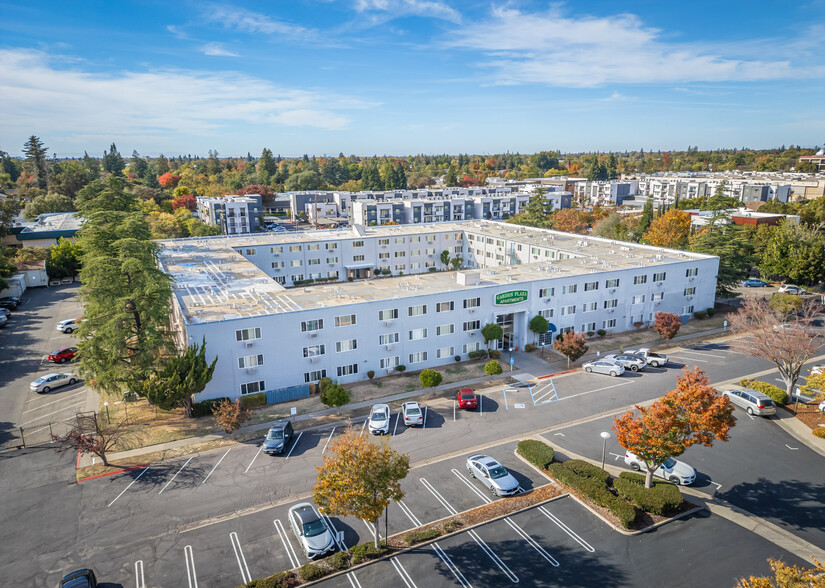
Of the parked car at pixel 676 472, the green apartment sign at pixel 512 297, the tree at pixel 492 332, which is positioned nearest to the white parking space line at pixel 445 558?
the parked car at pixel 676 472

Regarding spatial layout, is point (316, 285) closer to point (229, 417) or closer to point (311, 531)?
point (229, 417)

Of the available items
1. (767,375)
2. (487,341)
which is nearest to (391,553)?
(487,341)

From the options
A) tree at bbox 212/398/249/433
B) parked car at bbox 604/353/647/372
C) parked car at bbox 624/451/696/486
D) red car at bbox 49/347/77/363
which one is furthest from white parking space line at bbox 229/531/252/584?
parked car at bbox 604/353/647/372

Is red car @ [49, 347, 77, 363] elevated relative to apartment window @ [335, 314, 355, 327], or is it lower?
lower

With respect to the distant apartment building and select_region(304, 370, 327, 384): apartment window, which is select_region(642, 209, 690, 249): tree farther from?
the distant apartment building

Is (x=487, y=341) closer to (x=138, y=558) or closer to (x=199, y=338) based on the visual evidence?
(x=199, y=338)

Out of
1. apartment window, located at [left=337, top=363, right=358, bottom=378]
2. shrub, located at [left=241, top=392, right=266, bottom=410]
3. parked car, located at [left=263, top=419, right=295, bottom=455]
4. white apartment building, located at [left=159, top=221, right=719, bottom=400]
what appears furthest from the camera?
apartment window, located at [left=337, top=363, right=358, bottom=378]

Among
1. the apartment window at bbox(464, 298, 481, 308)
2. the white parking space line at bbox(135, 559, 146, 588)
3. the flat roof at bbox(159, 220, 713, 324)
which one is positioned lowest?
the white parking space line at bbox(135, 559, 146, 588)

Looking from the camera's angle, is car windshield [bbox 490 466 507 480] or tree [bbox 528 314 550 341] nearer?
car windshield [bbox 490 466 507 480]
